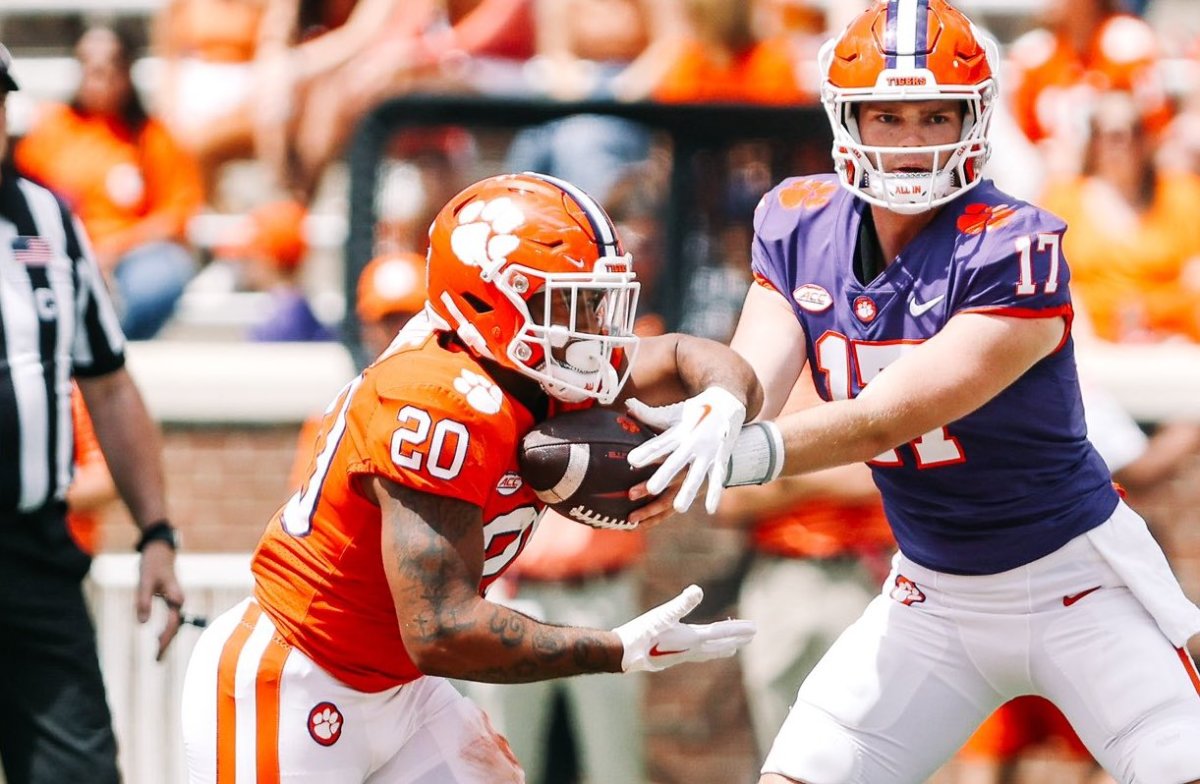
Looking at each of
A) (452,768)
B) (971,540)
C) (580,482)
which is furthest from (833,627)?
(580,482)

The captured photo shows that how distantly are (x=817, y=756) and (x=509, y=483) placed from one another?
95cm

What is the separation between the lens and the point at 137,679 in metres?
5.39

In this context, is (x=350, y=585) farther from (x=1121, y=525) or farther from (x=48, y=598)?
(x=1121, y=525)

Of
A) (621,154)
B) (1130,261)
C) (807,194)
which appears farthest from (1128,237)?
(807,194)

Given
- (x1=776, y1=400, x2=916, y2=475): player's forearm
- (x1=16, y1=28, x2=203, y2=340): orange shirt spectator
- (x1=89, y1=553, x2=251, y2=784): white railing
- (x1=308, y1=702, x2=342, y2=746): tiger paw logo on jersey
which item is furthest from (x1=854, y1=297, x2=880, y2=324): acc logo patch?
(x1=16, y1=28, x2=203, y2=340): orange shirt spectator

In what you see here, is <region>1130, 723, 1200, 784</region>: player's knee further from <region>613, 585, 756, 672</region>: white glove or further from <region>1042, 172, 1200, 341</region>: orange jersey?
<region>1042, 172, 1200, 341</region>: orange jersey

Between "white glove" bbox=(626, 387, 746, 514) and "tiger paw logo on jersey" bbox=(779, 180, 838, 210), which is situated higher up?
"tiger paw logo on jersey" bbox=(779, 180, 838, 210)

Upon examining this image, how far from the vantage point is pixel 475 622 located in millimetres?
2779

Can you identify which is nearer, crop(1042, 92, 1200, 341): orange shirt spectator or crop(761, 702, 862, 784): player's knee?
crop(761, 702, 862, 784): player's knee

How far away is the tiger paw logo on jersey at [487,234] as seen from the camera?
292 centimetres

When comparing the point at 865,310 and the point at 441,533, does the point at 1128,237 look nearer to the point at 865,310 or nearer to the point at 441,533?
the point at 865,310

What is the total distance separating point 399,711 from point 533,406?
2.11 feet

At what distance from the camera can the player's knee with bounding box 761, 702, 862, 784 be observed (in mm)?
3432

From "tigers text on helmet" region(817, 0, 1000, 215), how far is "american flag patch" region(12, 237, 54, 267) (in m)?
1.83
